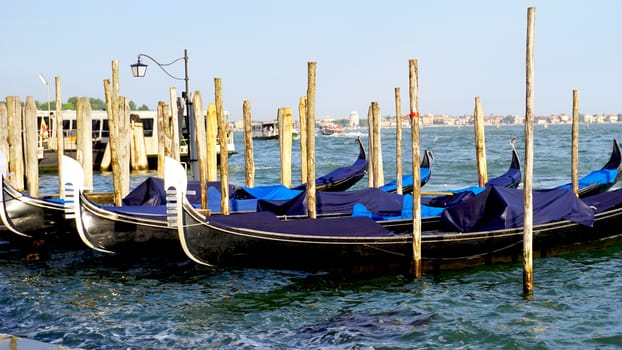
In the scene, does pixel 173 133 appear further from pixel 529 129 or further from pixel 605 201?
pixel 529 129

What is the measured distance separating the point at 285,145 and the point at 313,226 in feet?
17.9

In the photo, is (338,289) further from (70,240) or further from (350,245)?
(70,240)

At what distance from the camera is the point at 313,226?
30.9 ft

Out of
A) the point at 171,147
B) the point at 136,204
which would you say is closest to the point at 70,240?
the point at 136,204

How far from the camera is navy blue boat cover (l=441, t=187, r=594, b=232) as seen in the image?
32.1 ft

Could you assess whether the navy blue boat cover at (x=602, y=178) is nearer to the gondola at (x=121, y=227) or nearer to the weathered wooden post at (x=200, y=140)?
the weathered wooden post at (x=200, y=140)

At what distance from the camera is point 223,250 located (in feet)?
29.9

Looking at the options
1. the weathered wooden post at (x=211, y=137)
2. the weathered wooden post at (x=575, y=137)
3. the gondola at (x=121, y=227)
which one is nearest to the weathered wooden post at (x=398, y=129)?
the weathered wooden post at (x=575, y=137)

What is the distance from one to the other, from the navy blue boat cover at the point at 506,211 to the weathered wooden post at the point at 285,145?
5.02 m

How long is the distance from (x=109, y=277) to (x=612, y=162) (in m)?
8.74

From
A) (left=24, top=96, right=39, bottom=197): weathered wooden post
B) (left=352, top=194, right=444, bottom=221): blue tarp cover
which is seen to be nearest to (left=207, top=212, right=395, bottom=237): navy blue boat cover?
(left=352, top=194, right=444, bottom=221): blue tarp cover

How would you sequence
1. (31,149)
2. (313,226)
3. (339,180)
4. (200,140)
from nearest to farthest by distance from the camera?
(313,226)
(200,140)
(31,149)
(339,180)

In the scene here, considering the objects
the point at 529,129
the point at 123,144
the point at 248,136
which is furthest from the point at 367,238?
the point at 123,144

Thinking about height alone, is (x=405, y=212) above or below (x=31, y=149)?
below
